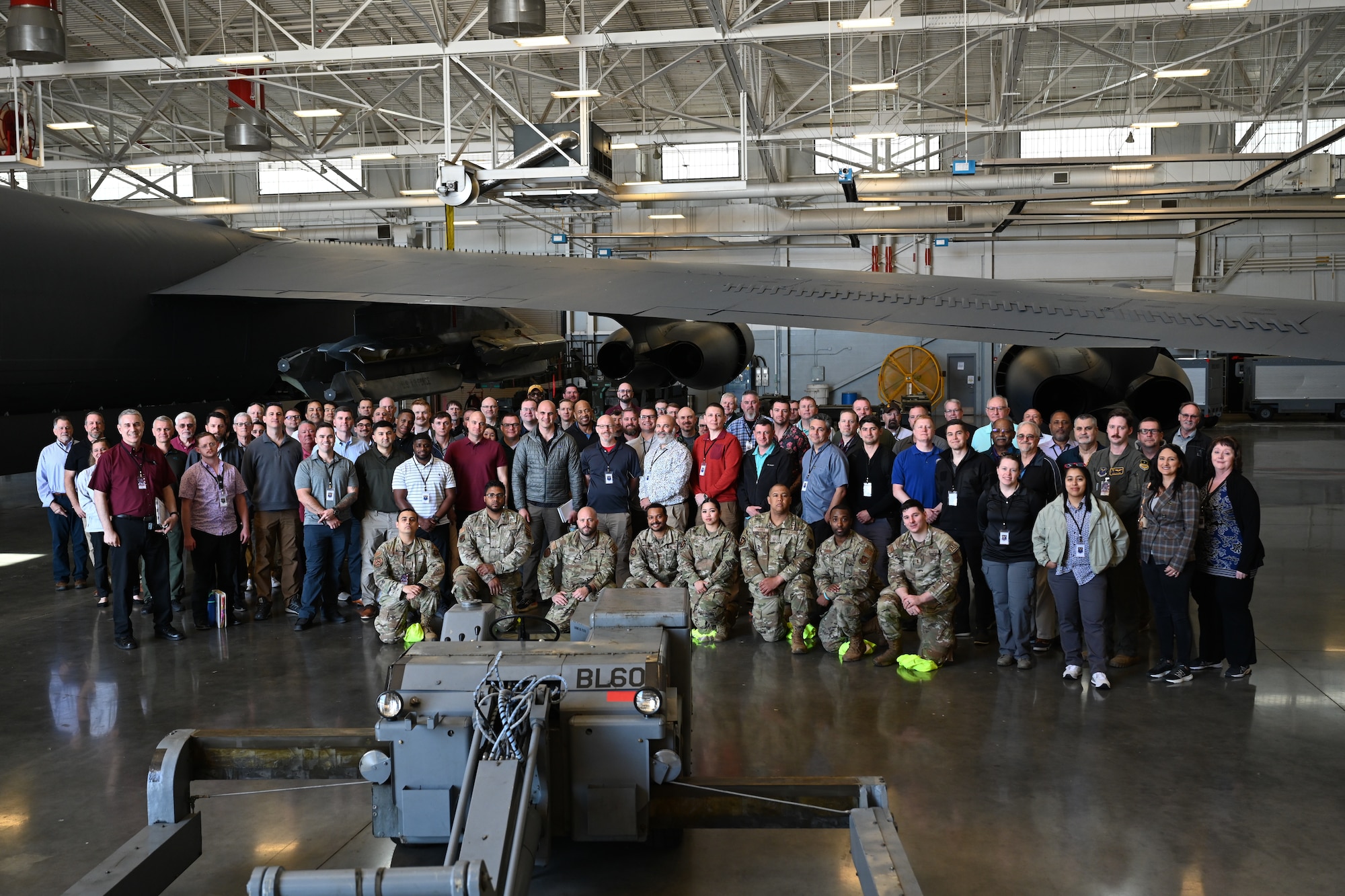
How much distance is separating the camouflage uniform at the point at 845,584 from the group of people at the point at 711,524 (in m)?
0.02

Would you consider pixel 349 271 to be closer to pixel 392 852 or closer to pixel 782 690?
pixel 782 690

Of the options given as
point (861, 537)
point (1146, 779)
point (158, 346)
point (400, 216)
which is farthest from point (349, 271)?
point (400, 216)

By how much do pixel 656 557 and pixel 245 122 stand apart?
1515cm

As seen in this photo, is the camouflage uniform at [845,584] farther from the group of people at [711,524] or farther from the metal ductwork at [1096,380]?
the metal ductwork at [1096,380]

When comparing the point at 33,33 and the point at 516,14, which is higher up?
the point at 33,33

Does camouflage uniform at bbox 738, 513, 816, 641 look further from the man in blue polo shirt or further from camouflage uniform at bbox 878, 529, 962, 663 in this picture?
the man in blue polo shirt

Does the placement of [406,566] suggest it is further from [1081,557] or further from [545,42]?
[545,42]

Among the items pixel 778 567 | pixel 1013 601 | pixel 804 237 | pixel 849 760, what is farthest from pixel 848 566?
pixel 804 237

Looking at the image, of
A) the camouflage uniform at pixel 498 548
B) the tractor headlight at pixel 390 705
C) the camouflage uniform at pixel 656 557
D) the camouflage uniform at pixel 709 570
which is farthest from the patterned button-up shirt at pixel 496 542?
the tractor headlight at pixel 390 705

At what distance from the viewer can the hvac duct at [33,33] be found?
13391 mm

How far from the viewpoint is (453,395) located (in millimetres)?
18406

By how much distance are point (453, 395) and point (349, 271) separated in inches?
316

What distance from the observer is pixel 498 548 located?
821cm

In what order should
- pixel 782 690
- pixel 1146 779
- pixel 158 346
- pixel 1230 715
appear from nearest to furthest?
pixel 1146 779 → pixel 1230 715 → pixel 782 690 → pixel 158 346
